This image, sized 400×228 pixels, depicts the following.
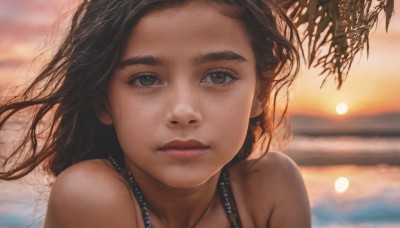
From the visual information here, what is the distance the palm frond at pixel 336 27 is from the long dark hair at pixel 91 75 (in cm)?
6

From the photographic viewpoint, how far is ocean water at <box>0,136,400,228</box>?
4.06m

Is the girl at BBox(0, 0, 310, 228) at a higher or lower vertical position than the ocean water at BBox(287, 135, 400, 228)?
higher

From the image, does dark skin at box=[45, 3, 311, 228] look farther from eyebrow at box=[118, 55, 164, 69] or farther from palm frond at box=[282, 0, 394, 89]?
palm frond at box=[282, 0, 394, 89]

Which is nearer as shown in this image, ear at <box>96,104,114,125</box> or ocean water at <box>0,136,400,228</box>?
ear at <box>96,104,114,125</box>

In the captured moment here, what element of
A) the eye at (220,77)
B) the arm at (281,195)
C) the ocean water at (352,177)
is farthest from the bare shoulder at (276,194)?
the ocean water at (352,177)

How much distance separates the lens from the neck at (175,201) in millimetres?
1871

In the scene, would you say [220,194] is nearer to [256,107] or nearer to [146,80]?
[256,107]

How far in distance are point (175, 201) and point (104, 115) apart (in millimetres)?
307

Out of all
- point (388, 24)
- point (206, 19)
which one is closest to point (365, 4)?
point (388, 24)

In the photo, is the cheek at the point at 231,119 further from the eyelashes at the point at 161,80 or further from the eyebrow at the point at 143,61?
the eyebrow at the point at 143,61

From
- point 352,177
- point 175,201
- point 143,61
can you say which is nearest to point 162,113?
point 143,61

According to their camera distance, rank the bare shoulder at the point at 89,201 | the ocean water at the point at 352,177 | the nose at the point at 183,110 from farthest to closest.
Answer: the ocean water at the point at 352,177 < the bare shoulder at the point at 89,201 < the nose at the point at 183,110

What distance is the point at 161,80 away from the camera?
5.44 ft

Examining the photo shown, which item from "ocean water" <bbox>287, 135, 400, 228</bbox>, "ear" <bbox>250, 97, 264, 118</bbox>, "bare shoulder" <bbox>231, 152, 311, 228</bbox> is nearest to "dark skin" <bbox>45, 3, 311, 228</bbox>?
"ear" <bbox>250, 97, 264, 118</bbox>
